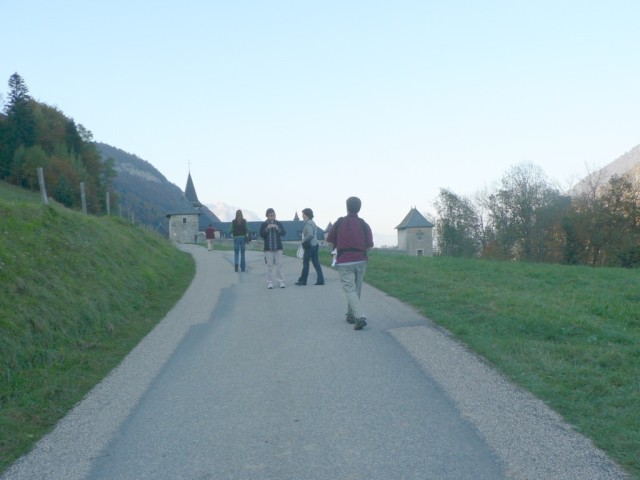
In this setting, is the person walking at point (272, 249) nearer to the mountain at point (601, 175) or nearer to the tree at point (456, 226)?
the mountain at point (601, 175)

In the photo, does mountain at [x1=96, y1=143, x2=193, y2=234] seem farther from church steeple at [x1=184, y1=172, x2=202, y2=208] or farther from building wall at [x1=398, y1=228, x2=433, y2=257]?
building wall at [x1=398, y1=228, x2=433, y2=257]

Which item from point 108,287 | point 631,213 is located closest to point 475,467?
point 108,287

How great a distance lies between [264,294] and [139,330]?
426 centimetres

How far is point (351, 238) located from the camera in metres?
10.0

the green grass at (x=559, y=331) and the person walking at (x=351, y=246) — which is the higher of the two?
the person walking at (x=351, y=246)

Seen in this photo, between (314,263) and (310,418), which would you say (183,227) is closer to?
(314,263)

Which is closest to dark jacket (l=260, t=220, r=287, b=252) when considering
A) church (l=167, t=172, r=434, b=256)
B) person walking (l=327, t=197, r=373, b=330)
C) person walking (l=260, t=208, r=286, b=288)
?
person walking (l=260, t=208, r=286, b=288)

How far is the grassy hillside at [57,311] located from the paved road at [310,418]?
1.16 feet

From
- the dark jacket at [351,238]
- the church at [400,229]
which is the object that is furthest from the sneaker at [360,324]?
the church at [400,229]

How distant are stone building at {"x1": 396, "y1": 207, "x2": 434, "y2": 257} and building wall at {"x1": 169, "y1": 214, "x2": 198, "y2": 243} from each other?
33.2 meters

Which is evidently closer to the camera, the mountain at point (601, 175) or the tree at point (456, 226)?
the mountain at point (601, 175)

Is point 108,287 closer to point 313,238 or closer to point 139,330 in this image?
point 139,330

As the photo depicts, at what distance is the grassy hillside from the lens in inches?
251

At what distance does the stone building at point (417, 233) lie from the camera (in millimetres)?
105931
